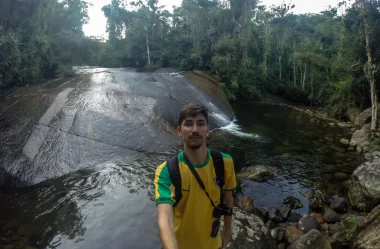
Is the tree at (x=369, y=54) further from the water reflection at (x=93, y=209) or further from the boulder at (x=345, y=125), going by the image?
the water reflection at (x=93, y=209)

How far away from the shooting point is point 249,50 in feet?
113

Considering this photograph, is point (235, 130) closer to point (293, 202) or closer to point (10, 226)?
point (293, 202)

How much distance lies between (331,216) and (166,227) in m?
6.04

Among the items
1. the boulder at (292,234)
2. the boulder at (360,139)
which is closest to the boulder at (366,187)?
the boulder at (292,234)

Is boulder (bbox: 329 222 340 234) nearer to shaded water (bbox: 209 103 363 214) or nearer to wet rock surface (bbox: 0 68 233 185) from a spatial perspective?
shaded water (bbox: 209 103 363 214)

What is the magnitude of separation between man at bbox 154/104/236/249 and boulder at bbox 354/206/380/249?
3.57 meters

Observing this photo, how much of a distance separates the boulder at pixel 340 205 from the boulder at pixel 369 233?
2.31 m

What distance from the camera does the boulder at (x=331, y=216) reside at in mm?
6691

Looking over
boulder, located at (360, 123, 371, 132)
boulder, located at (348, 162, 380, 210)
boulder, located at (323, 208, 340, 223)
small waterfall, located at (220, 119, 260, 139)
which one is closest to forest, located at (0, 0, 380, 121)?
boulder, located at (360, 123, 371, 132)

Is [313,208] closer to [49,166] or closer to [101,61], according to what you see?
[49,166]

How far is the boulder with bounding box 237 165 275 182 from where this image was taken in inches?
365

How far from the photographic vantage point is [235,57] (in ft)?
88.7

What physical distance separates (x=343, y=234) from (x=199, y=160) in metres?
4.53

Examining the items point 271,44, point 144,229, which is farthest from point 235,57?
point 144,229
